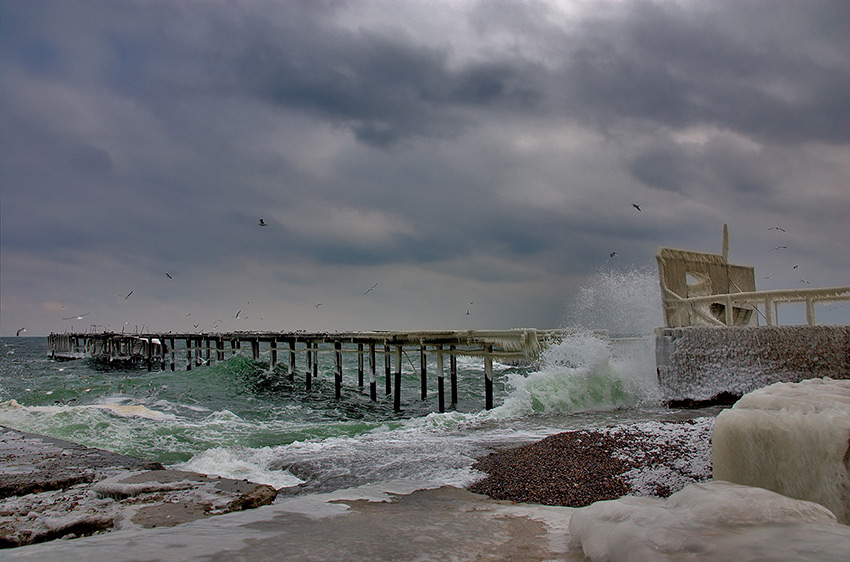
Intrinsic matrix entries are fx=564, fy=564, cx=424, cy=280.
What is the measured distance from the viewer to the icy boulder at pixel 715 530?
2.44 metres

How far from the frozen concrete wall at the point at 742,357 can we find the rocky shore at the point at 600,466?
4.24 m

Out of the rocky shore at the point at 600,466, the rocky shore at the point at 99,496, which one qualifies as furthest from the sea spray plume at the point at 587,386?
the rocky shore at the point at 99,496

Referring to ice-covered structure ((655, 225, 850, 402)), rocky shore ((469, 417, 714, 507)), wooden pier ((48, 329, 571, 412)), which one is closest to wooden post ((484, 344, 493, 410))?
wooden pier ((48, 329, 571, 412))

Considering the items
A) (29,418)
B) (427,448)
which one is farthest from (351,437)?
(29,418)

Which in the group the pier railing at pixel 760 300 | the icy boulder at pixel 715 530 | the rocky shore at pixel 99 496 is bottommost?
the rocky shore at pixel 99 496

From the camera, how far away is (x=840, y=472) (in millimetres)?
3215

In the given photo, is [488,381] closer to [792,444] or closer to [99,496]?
[99,496]

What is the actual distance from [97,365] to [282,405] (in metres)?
39.2

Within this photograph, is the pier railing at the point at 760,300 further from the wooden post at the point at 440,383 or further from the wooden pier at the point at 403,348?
the wooden post at the point at 440,383

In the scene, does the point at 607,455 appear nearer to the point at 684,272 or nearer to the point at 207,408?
the point at 684,272

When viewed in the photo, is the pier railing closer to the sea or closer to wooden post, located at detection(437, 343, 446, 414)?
the sea

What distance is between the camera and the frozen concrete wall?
10.2m

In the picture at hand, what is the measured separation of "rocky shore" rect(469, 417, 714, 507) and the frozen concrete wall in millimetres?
4239

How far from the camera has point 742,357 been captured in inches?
440
